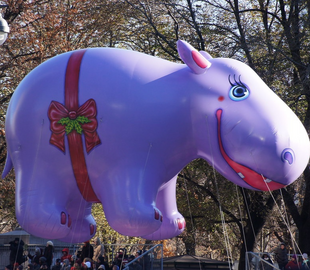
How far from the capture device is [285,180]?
7801 mm

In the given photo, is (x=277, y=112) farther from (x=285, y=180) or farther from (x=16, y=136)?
(x=16, y=136)

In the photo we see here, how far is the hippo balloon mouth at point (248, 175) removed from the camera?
25.7ft

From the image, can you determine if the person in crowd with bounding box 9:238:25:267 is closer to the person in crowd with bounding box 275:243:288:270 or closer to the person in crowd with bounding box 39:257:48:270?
the person in crowd with bounding box 39:257:48:270

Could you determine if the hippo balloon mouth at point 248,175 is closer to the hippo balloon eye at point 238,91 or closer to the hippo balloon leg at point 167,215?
the hippo balloon eye at point 238,91

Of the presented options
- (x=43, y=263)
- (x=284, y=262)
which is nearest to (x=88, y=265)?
(x=43, y=263)

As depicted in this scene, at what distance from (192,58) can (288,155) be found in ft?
6.74

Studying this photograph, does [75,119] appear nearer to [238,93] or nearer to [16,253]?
[238,93]

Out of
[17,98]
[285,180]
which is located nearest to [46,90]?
[17,98]

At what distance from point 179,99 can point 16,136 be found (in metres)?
2.64

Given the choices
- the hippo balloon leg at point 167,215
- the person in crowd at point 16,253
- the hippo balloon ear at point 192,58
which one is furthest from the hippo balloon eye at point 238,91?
the person in crowd at point 16,253

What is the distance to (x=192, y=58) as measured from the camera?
8.00m

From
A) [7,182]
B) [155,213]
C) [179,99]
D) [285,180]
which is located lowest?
[155,213]

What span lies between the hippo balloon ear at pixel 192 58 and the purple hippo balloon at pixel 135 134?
0.02 meters

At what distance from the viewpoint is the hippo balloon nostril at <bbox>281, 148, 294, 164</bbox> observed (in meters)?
7.60
